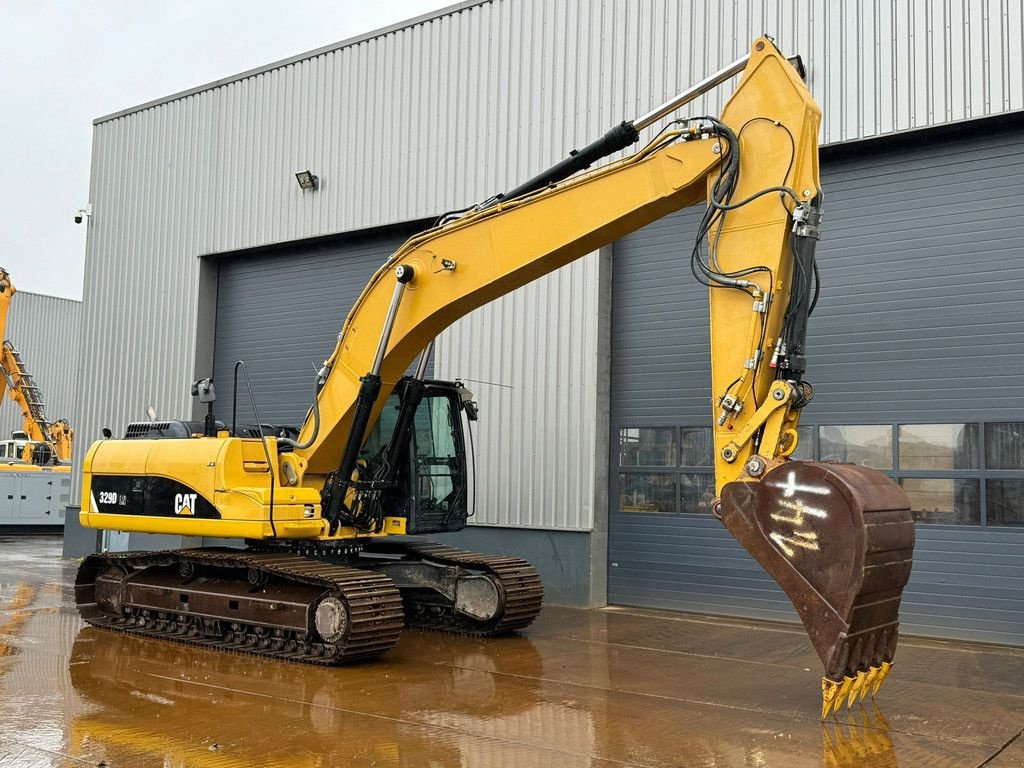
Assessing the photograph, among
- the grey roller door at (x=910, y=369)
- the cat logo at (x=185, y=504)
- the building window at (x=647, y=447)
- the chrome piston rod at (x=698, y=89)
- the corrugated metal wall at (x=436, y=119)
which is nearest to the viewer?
the chrome piston rod at (x=698, y=89)

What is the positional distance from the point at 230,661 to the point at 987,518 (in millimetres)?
7654

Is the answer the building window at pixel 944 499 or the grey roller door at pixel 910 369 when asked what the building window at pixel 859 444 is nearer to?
the grey roller door at pixel 910 369

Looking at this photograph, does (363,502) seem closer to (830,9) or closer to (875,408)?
(875,408)

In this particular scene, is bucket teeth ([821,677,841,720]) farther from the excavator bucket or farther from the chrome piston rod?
the chrome piston rod

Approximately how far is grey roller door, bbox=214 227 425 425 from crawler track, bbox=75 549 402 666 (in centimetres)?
533

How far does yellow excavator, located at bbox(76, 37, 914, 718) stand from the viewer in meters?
6.46

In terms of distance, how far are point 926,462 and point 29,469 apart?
806 inches

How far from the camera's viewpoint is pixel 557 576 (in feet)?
42.1

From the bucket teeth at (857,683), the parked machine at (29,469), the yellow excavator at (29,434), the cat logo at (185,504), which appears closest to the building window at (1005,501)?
the bucket teeth at (857,683)

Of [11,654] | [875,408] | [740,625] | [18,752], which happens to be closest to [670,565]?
[740,625]

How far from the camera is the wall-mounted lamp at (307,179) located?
51.4 feet

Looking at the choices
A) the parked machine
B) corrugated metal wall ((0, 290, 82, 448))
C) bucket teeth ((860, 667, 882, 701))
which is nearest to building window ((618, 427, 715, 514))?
bucket teeth ((860, 667, 882, 701))

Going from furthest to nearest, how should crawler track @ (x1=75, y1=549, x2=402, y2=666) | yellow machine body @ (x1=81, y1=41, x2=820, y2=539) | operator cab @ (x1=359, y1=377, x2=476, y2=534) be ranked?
operator cab @ (x1=359, y1=377, x2=476, y2=534), crawler track @ (x1=75, y1=549, x2=402, y2=666), yellow machine body @ (x1=81, y1=41, x2=820, y2=539)

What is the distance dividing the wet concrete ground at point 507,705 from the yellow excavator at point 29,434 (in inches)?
617
